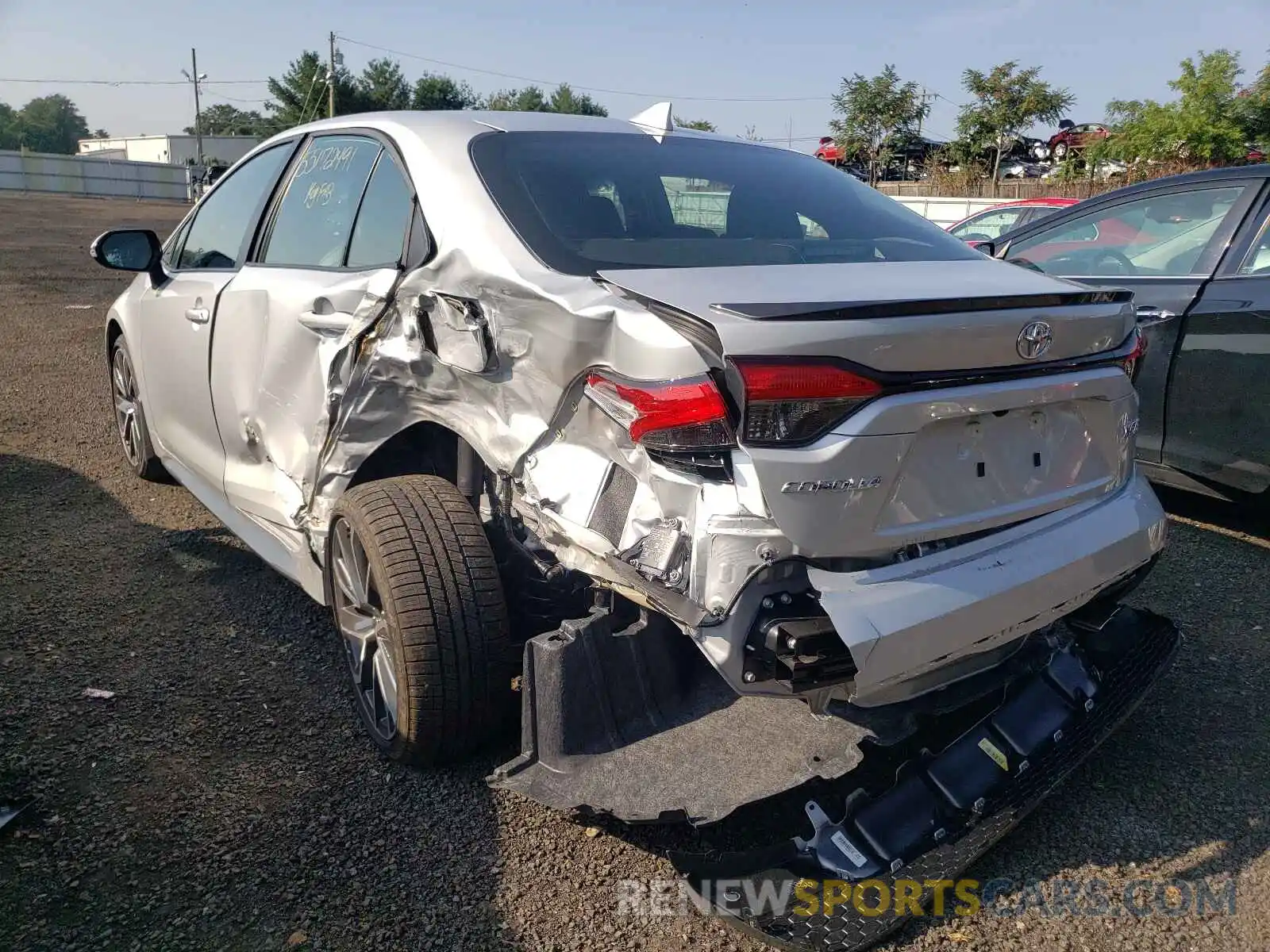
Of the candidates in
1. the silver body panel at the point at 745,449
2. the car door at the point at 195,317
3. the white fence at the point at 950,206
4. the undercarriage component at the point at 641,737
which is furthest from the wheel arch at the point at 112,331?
the white fence at the point at 950,206

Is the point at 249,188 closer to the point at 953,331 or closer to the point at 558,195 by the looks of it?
the point at 558,195

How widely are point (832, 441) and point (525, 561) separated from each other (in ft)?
3.45

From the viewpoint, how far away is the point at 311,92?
183 ft

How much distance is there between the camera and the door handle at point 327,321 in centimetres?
282

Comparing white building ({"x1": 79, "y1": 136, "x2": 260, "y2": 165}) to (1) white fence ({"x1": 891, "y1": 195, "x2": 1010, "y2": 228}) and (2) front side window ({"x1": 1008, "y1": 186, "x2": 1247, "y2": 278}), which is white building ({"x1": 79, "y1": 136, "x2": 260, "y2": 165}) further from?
(2) front side window ({"x1": 1008, "y1": 186, "x2": 1247, "y2": 278})

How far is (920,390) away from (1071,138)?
29243 mm

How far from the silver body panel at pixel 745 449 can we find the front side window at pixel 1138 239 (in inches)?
84.1

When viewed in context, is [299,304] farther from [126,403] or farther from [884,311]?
[126,403]

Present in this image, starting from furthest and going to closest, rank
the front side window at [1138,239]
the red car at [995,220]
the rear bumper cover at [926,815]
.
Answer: the red car at [995,220]
the front side window at [1138,239]
the rear bumper cover at [926,815]

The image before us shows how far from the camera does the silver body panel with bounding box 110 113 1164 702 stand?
6.34 feet

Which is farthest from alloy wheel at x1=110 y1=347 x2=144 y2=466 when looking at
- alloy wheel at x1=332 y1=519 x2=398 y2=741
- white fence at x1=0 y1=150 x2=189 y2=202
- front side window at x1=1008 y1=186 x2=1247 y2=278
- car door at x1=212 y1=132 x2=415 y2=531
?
white fence at x1=0 y1=150 x2=189 y2=202

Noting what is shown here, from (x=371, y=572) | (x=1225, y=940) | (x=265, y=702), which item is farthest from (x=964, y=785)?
(x=265, y=702)

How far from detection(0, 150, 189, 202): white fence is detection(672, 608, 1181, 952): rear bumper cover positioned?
176 feet

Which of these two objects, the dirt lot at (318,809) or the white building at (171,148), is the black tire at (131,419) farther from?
the white building at (171,148)
